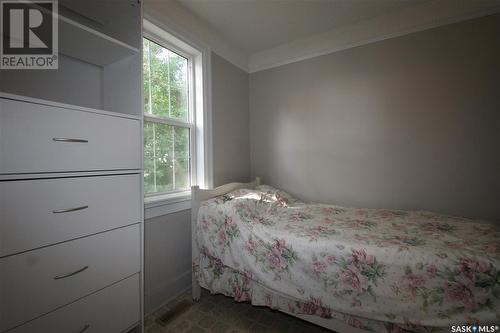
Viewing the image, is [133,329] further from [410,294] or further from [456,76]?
[456,76]

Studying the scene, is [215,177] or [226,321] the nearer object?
[226,321]

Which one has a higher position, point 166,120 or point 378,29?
point 378,29

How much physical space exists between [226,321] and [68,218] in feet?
4.07

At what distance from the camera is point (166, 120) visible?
1.92 meters

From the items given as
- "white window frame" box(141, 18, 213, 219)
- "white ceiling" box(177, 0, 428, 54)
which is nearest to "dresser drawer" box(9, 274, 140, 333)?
"white window frame" box(141, 18, 213, 219)

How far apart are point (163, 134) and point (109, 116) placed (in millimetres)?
840

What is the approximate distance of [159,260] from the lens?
180cm

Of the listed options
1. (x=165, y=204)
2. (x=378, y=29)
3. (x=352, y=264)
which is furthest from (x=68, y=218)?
(x=378, y=29)

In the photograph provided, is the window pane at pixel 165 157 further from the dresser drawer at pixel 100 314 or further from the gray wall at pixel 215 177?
the dresser drawer at pixel 100 314

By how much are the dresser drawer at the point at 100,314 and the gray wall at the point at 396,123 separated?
6.33 feet

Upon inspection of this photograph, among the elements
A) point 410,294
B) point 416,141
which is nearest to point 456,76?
point 416,141

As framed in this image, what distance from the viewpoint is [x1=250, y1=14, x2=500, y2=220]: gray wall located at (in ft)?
5.99

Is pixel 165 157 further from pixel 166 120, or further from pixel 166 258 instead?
pixel 166 258

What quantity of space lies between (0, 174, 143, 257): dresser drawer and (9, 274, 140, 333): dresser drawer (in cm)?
31
